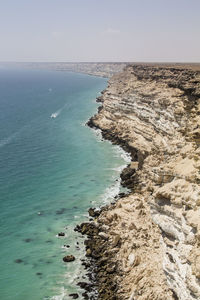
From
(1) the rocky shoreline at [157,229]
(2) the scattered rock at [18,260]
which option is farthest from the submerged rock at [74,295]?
(2) the scattered rock at [18,260]

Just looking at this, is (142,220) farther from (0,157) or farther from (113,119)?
(113,119)

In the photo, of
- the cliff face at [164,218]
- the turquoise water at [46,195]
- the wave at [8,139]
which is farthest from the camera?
the wave at [8,139]

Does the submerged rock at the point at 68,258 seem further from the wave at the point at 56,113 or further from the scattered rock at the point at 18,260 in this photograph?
the wave at the point at 56,113

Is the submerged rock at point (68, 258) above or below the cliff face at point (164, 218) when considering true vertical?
below

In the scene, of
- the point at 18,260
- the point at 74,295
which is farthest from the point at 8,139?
the point at 74,295

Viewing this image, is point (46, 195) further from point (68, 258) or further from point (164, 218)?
point (164, 218)

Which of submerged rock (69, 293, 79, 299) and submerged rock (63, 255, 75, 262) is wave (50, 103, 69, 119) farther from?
submerged rock (69, 293, 79, 299)

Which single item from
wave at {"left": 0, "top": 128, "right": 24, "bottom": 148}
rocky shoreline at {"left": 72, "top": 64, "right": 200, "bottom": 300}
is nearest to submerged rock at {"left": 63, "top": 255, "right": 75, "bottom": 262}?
rocky shoreline at {"left": 72, "top": 64, "right": 200, "bottom": 300}

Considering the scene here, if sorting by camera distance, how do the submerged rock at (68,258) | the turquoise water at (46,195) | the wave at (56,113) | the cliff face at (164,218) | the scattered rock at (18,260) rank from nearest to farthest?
the cliff face at (164,218), the turquoise water at (46,195), the submerged rock at (68,258), the scattered rock at (18,260), the wave at (56,113)

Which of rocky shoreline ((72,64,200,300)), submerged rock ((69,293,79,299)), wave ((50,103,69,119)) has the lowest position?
submerged rock ((69,293,79,299))
